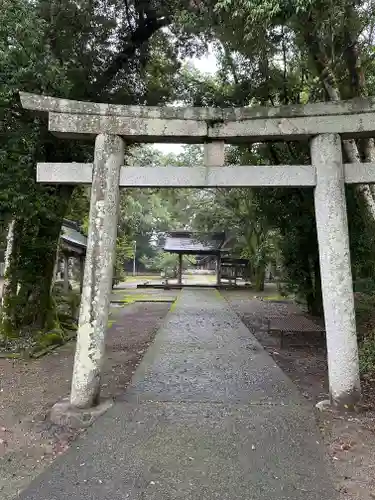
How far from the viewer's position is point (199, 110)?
495 cm

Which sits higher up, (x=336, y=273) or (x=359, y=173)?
(x=359, y=173)

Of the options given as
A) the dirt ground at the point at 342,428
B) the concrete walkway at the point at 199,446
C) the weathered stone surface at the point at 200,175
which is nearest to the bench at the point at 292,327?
the dirt ground at the point at 342,428

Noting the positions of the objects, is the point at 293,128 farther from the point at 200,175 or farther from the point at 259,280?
the point at 259,280

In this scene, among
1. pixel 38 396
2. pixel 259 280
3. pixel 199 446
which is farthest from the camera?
pixel 259 280

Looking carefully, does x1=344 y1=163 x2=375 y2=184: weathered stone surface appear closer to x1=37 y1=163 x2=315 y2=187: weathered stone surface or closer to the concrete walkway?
x1=37 y1=163 x2=315 y2=187: weathered stone surface

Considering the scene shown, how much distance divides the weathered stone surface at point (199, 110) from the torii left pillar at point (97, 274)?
1.20ft

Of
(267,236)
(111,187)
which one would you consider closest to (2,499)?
(111,187)

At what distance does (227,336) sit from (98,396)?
207 inches

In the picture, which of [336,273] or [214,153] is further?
[214,153]

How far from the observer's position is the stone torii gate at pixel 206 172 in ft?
15.4

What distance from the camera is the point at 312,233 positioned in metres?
10.4

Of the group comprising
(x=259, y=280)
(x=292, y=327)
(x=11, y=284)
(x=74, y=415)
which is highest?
(x=259, y=280)

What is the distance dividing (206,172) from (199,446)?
309 centimetres

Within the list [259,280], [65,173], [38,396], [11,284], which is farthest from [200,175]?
[259,280]
